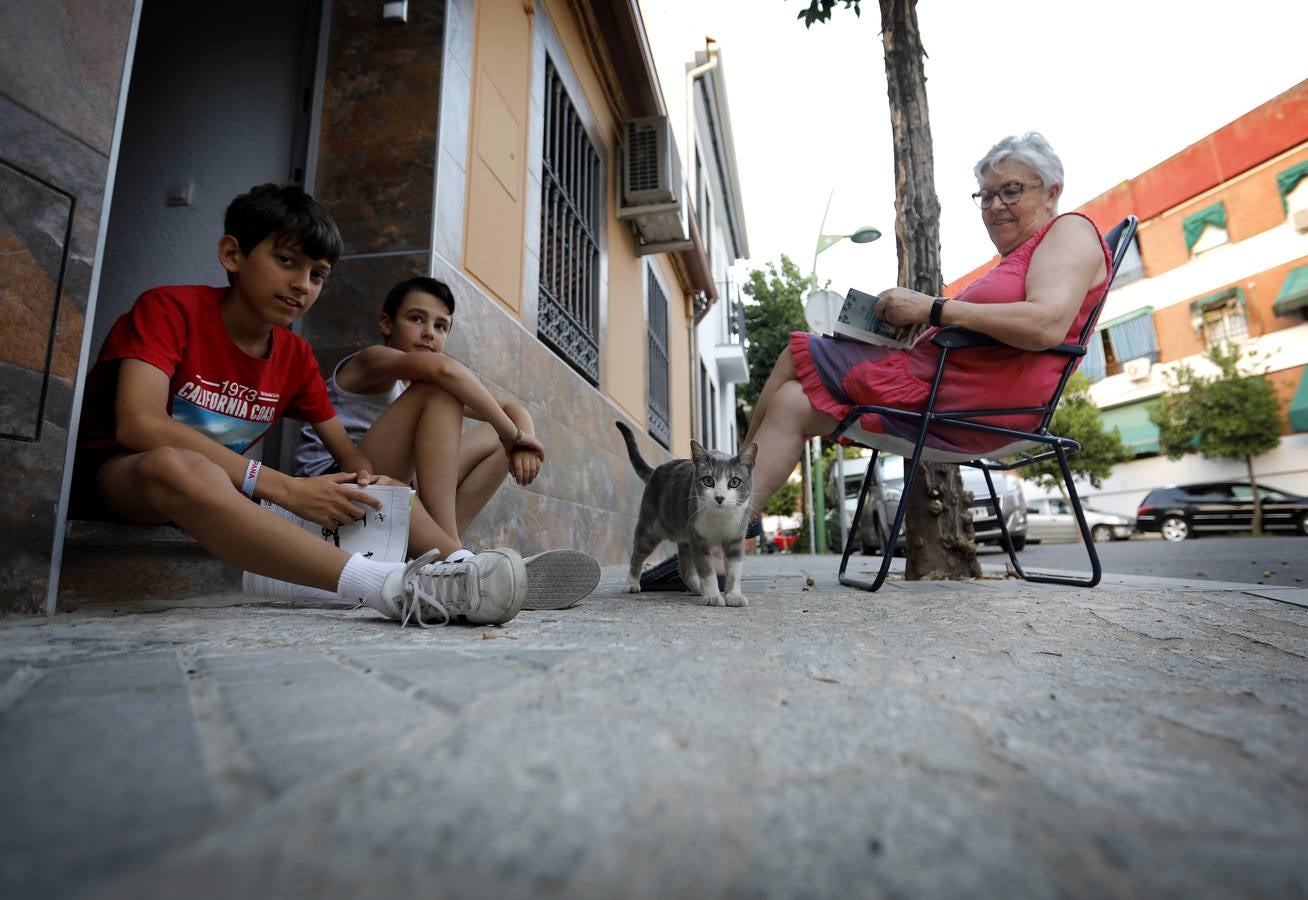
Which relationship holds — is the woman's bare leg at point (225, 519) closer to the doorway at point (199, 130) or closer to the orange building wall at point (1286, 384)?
the doorway at point (199, 130)

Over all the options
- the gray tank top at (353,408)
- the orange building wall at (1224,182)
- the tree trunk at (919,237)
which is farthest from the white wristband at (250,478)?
the orange building wall at (1224,182)

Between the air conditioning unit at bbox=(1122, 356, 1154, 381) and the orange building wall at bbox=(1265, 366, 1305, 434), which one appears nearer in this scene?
the orange building wall at bbox=(1265, 366, 1305, 434)

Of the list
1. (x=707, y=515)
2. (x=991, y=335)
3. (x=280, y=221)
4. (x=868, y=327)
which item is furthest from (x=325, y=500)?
(x=991, y=335)

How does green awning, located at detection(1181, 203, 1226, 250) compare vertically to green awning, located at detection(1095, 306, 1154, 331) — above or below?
above

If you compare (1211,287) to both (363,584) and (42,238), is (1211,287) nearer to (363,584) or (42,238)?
(363,584)

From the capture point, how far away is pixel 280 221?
1.96 m

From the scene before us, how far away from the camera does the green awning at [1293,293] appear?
1697cm

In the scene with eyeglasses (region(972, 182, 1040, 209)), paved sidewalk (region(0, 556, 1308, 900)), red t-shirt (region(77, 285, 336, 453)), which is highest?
eyeglasses (region(972, 182, 1040, 209))

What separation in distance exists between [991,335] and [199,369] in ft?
8.35

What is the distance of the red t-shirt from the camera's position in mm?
1763

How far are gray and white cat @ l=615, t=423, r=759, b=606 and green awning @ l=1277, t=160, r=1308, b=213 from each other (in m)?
22.7

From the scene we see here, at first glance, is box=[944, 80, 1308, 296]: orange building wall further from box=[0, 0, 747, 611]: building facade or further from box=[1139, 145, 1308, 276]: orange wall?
box=[0, 0, 747, 611]: building facade

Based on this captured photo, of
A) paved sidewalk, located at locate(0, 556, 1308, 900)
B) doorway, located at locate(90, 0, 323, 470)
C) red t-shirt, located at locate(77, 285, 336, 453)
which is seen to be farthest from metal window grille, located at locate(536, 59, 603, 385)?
paved sidewalk, located at locate(0, 556, 1308, 900)

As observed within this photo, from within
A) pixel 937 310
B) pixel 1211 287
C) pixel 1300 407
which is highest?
pixel 1211 287
